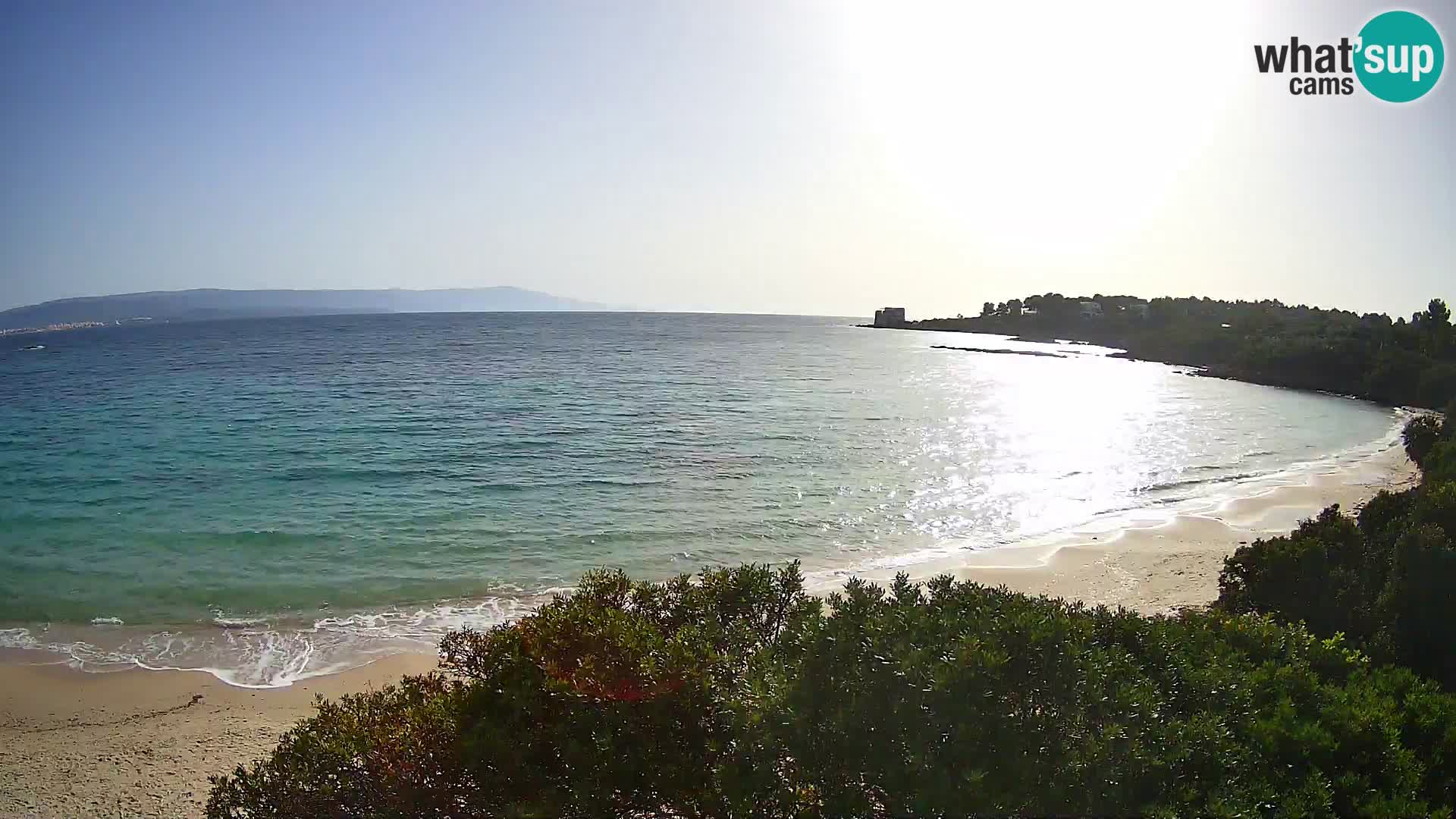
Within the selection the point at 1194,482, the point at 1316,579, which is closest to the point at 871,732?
the point at 1316,579

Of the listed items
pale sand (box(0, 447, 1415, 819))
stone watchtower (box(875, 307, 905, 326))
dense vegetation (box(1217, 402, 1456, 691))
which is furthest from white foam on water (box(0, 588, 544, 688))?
stone watchtower (box(875, 307, 905, 326))

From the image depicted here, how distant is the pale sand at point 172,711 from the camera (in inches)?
301

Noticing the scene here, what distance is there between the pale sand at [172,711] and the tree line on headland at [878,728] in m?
3.77

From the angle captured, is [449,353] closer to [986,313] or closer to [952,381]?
[952,381]

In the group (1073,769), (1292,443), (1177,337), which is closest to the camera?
(1073,769)

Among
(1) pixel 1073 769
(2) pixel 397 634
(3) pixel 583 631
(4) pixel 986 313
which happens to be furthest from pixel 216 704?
(4) pixel 986 313

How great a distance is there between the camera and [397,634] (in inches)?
455

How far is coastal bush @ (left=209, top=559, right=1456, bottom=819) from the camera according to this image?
4.31 meters

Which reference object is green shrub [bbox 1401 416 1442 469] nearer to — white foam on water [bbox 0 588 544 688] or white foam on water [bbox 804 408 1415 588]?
white foam on water [bbox 804 408 1415 588]

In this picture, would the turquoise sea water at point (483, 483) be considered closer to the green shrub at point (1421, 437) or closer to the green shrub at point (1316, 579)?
the green shrub at point (1421, 437)

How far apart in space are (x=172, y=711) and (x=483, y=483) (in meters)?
11.8

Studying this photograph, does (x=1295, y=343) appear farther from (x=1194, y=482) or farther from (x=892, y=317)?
(x=892, y=317)

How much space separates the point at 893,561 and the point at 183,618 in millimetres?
13210

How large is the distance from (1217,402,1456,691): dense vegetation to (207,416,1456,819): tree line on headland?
2.26 m
